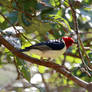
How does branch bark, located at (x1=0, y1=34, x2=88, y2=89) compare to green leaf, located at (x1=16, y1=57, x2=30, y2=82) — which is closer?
branch bark, located at (x1=0, y1=34, x2=88, y2=89)

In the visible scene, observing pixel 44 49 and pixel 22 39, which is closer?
pixel 44 49

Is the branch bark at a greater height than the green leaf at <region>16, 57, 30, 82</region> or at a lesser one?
greater

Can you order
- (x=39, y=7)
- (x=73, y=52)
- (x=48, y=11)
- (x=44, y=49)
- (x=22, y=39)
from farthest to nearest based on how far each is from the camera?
(x=73, y=52), (x=48, y=11), (x=39, y=7), (x=22, y=39), (x=44, y=49)

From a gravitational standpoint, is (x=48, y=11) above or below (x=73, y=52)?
above

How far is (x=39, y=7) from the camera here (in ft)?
5.20

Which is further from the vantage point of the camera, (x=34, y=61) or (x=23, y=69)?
(x=23, y=69)

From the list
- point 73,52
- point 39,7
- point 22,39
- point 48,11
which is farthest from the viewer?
point 73,52

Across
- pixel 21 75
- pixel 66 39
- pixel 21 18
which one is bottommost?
pixel 21 75

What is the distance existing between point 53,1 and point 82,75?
56cm

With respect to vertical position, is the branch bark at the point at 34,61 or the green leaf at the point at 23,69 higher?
the branch bark at the point at 34,61

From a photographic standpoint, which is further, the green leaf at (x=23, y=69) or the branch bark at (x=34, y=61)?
the green leaf at (x=23, y=69)

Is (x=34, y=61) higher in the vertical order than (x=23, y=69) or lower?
higher

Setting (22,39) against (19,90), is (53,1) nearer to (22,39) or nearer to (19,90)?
(22,39)

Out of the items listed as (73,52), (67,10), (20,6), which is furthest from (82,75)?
(20,6)
